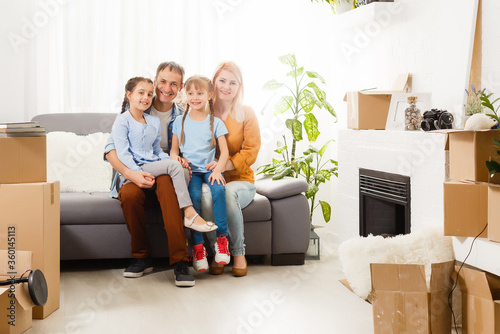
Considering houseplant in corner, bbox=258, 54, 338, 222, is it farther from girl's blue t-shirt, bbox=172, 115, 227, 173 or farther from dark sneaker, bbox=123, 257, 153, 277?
dark sneaker, bbox=123, 257, 153, 277

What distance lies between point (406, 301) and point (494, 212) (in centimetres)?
44

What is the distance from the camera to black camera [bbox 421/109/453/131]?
273cm

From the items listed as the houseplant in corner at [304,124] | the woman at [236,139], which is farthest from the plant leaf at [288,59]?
the woman at [236,139]

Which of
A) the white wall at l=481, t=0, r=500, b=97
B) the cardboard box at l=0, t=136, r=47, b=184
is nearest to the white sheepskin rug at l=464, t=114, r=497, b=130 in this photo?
the white wall at l=481, t=0, r=500, b=97

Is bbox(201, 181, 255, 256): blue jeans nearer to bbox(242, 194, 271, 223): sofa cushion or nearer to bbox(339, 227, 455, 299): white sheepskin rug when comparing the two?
bbox(242, 194, 271, 223): sofa cushion

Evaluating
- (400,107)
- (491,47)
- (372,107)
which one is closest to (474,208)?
(491,47)

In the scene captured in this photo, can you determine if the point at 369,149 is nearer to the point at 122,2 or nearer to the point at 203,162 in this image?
the point at 203,162

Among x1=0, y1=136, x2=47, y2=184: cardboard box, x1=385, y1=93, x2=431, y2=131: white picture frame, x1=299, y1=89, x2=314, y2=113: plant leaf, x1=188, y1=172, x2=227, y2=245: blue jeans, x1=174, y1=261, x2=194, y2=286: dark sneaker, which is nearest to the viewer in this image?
x1=0, y1=136, x2=47, y2=184: cardboard box

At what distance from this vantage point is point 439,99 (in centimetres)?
300

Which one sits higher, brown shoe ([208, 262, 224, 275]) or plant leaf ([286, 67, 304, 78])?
plant leaf ([286, 67, 304, 78])

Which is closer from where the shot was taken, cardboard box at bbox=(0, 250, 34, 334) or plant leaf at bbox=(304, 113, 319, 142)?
cardboard box at bbox=(0, 250, 34, 334)

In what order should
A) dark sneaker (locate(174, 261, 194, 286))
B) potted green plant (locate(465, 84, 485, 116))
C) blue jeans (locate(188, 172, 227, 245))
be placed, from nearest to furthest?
potted green plant (locate(465, 84, 485, 116))
dark sneaker (locate(174, 261, 194, 286))
blue jeans (locate(188, 172, 227, 245))

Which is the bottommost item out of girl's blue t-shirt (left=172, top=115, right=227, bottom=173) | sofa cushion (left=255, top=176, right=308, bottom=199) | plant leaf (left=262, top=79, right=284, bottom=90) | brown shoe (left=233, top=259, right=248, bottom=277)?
brown shoe (left=233, top=259, right=248, bottom=277)

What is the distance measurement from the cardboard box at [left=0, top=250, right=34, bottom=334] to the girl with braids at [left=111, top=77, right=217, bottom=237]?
91 centimetres
